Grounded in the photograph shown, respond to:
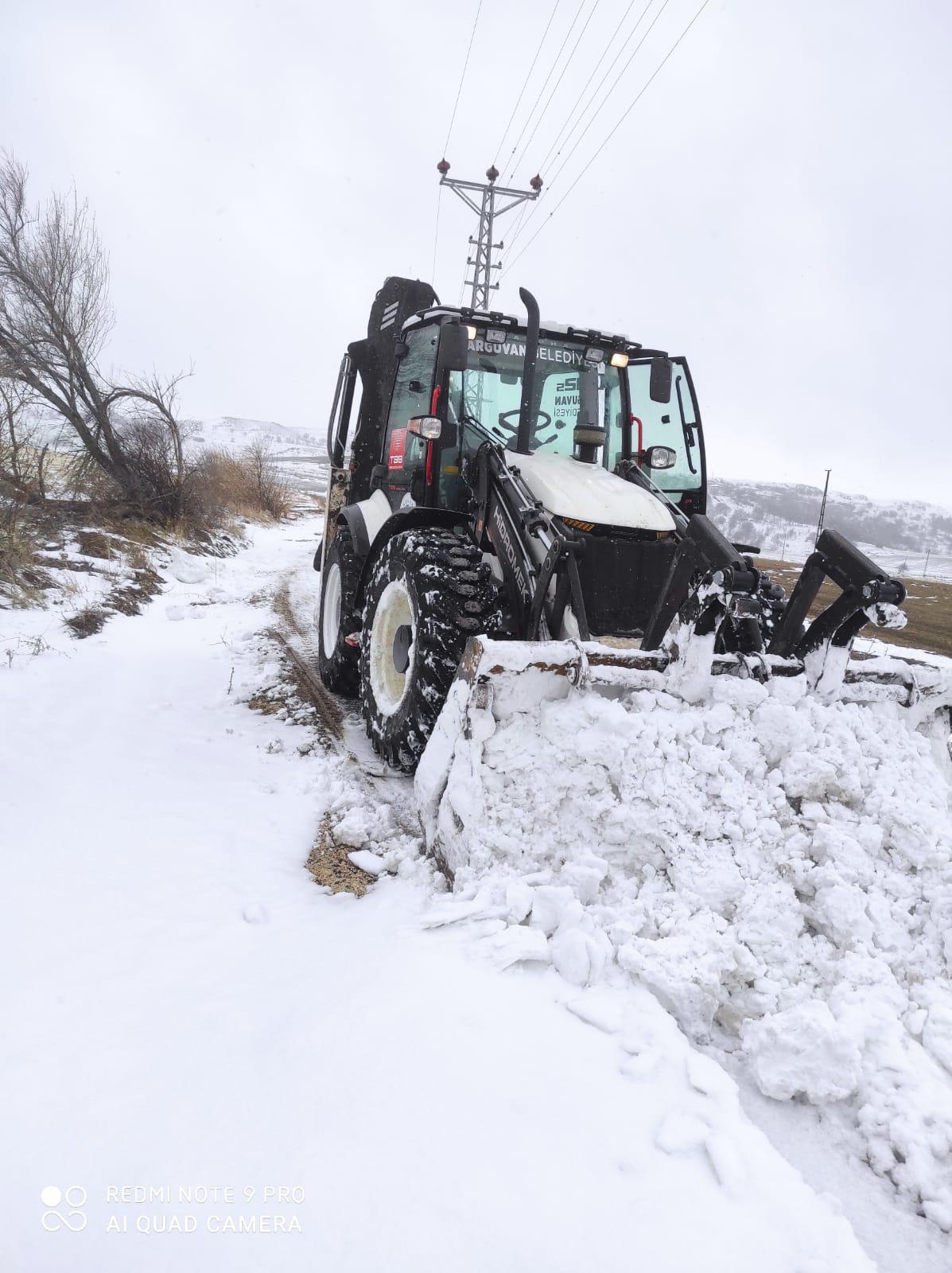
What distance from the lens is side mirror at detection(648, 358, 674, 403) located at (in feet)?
13.7

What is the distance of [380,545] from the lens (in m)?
4.17

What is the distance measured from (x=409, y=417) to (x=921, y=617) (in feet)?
47.8

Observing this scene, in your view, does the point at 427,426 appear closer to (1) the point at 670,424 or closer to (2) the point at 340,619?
(1) the point at 670,424

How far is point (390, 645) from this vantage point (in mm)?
3967

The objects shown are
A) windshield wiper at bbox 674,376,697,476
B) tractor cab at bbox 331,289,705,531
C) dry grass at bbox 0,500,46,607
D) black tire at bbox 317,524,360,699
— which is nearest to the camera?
tractor cab at bbox 331,289,705,531

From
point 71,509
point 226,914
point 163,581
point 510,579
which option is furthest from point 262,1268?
point 71,509

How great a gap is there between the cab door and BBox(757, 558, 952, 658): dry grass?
696cm

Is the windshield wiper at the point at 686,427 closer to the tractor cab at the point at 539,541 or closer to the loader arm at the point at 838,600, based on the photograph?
the tractor cab at the point at 539,541

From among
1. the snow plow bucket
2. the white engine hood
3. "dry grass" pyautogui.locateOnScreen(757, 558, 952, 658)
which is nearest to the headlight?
the white engine hood

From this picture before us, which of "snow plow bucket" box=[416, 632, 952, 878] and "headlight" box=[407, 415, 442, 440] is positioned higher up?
"headlight" box=[407, 415, 442, 440]

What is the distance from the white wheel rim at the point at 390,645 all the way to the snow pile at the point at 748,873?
3.31ft

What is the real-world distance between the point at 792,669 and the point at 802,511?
77.0m

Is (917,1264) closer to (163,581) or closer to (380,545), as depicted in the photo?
(380,545)

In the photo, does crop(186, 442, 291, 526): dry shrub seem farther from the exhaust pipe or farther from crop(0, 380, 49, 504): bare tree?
the exhaust pipe
